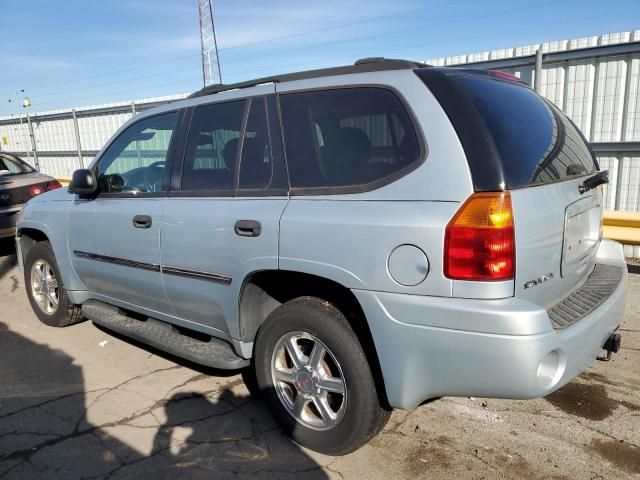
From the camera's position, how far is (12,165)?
8562 mm

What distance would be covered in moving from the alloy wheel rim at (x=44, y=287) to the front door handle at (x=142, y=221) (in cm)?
167

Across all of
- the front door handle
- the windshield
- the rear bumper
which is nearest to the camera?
the rear bumper

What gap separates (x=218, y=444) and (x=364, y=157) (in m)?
1.78

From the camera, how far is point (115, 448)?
2.83 metres

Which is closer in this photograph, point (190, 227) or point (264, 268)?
point (264, 268)

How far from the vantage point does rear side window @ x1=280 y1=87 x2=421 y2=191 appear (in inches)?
92.9

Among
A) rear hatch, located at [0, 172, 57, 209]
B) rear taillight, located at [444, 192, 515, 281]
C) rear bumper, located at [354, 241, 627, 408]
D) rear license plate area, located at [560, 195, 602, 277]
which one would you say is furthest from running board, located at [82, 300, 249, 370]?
rear hatch, located at [0, 172, 57, 209]

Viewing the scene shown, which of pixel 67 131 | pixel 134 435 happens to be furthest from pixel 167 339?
pixel 67 131

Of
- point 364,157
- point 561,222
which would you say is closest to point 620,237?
point 561,222

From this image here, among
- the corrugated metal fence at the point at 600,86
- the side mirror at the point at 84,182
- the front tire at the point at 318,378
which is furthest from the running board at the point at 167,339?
the corrugated metal fence at the point at 600,86

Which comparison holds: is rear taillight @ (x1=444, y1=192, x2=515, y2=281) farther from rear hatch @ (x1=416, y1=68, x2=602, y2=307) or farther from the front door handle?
the front door handle

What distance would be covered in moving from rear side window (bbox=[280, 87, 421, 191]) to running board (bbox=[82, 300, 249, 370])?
1.19 m

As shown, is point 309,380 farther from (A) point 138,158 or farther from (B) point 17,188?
(B) point 17,188

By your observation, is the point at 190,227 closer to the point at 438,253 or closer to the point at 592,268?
the point at 438,253
